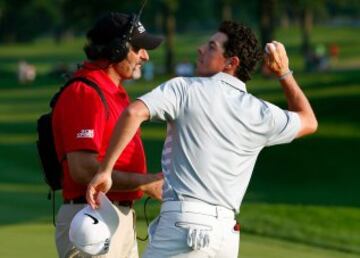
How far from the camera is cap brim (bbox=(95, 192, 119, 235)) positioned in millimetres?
5531

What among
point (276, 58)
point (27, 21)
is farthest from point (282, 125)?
point (27, 21)

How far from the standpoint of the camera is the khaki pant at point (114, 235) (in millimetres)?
6121

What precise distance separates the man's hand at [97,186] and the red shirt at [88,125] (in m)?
0.51

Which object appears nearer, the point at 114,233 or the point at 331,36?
the point at 114,233

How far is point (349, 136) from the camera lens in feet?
80.8

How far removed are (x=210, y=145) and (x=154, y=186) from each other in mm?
598

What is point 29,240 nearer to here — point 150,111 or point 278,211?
point 278,211

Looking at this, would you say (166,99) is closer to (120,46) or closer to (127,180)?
(127,180)

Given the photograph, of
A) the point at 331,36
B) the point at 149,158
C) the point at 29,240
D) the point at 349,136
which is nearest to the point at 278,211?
the point at 29,240

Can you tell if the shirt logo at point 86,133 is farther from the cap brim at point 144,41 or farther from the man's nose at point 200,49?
the man's nose at point 200,49

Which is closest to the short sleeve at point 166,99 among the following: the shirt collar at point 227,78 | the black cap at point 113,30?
the shirt collar at point 227,78

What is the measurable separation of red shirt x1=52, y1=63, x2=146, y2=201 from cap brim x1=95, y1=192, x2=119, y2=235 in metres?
0.38

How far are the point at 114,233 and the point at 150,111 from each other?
0.90 m

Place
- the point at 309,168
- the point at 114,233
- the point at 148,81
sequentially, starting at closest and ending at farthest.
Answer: the point at 114,233, the point at 309,168, the point at 148,81
